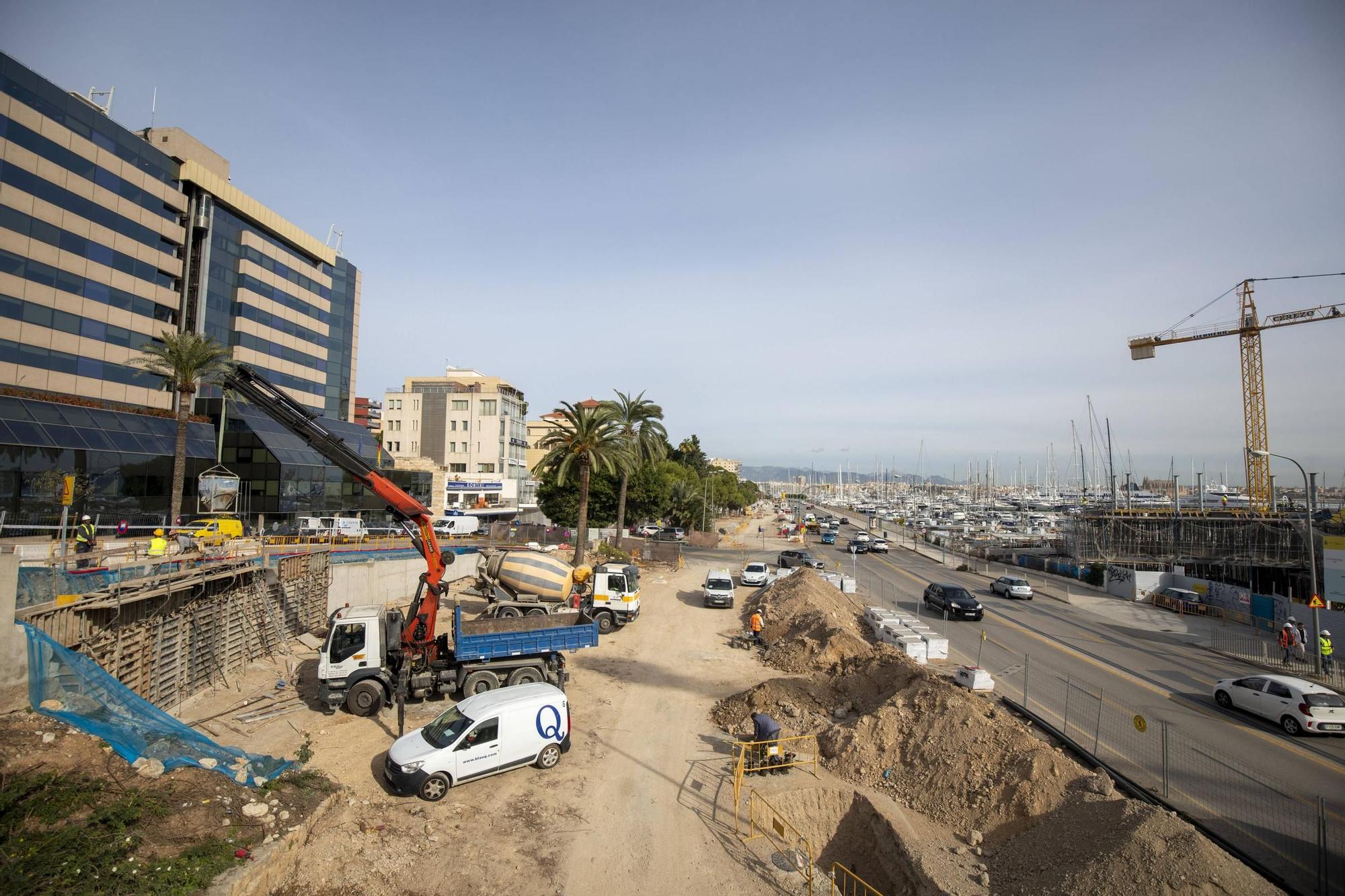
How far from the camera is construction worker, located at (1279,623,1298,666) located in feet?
75.7

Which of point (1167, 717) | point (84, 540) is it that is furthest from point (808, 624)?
point (84, 540)

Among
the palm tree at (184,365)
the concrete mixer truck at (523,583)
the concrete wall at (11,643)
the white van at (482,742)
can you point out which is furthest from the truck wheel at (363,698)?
the palm tree at (184,365)

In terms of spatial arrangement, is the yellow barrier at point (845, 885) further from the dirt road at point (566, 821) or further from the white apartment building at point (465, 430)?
the white apartment building at point (465, 430)

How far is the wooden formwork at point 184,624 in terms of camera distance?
14281 mm

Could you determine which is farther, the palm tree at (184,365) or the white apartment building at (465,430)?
the white apartment building at (465,430)

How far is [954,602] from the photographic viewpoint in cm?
3136

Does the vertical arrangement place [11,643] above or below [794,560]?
above

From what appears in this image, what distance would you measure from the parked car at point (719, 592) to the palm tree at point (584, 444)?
8.27m

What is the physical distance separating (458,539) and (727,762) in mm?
34190

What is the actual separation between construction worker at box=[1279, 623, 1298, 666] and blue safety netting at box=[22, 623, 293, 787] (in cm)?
3233

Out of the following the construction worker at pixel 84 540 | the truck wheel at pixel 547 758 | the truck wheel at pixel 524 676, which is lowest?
the truck wheel at pixel 547 758

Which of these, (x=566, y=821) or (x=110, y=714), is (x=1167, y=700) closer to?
(x=566, y=821)

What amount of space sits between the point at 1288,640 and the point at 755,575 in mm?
25964

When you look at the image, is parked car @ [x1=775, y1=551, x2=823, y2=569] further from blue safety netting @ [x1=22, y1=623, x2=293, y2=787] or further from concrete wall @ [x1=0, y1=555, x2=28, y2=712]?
concrete wall @ [x1=0, y1=555, x2=28, y2=712]
